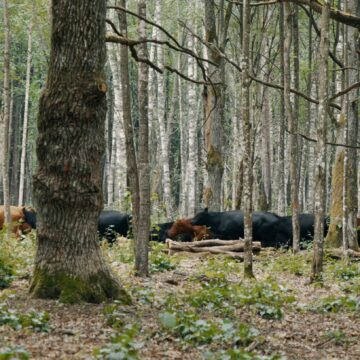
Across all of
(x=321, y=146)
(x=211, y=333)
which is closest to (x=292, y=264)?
(x=321, y=146)

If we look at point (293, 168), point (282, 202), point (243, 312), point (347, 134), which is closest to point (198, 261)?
point (293, 168)

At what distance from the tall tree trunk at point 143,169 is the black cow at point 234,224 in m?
7.30

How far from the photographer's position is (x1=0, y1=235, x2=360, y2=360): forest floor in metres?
5.94

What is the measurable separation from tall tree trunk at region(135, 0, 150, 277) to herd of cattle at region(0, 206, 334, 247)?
6900 mm

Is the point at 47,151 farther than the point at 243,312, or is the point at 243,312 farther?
the point at 243,312

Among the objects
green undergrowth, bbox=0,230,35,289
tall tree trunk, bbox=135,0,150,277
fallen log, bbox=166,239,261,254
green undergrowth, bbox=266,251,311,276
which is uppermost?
tall tree trunk, bbox=135,0,150,277

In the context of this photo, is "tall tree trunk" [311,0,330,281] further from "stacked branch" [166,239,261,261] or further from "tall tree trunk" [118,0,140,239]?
"stacked branch" [166,239,261,261]

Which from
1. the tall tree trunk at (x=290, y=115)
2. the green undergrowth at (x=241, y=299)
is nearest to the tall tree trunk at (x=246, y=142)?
the green undergrowth at (x=241, y=299)

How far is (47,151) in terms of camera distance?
7.82m

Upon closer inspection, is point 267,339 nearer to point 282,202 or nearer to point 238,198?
point 238,198

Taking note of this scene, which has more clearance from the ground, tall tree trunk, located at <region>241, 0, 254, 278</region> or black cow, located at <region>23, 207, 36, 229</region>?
tall tree trunk, located at <region>241, 0, 254, 278</region>

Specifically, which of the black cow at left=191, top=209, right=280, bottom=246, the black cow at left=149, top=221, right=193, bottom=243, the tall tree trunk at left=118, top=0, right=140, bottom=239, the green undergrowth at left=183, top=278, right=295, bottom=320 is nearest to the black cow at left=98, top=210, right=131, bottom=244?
the black cow at left=149, top=221, right=193, bottom=243

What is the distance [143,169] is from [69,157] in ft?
10.2

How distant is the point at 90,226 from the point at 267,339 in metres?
2.35
